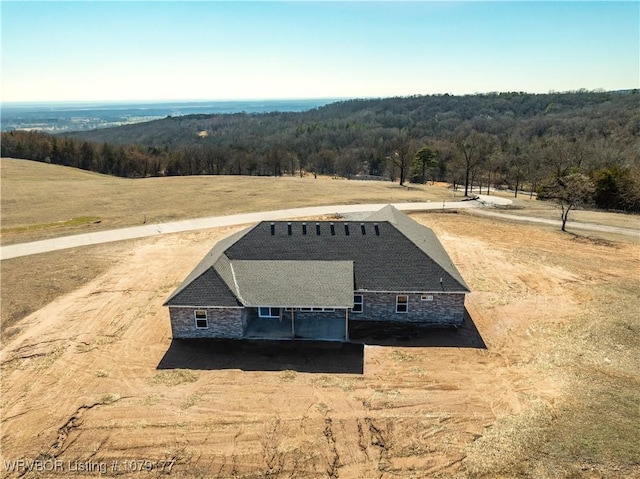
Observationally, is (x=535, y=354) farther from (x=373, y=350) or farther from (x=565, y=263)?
(x=565, y=263)

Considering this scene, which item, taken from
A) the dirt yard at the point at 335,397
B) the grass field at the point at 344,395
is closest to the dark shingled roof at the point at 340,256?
the dirt yard at the point at 335,397

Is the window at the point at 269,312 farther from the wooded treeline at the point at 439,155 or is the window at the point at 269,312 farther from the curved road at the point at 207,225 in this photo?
the wooded treeline at the point at 439,155

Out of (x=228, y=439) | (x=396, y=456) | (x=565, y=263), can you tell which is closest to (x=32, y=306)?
(x=228, y=439)

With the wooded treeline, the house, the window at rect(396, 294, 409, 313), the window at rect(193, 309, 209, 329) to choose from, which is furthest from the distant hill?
the window at rect(396, 294, 409, 313)

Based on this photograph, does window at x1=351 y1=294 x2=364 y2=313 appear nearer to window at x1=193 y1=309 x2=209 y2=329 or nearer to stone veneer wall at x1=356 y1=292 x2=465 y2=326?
stone veneer wall at x1=356 y1=292 x2=465 y2=326

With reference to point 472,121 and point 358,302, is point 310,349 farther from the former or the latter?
point 472,121
